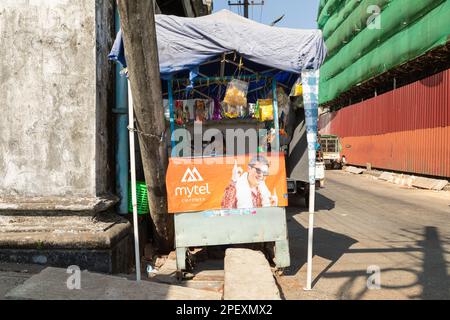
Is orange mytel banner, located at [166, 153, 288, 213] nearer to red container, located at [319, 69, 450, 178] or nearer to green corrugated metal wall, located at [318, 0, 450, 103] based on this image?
red container, located at [319, 69, 450, 178]

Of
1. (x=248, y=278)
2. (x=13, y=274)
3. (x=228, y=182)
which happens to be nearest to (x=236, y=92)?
(x=228, y=182)

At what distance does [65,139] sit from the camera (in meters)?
4.91

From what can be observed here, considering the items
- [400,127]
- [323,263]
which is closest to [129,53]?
[323,263]

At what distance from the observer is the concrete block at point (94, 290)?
11.8 ft

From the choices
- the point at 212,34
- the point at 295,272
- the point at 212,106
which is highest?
the point at 212,34

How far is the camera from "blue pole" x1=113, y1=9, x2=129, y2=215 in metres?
5.65

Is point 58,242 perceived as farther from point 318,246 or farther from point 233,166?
point 318,246

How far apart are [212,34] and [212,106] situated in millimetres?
2130

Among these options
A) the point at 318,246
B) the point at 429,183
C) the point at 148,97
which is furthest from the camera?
the point at 429,183

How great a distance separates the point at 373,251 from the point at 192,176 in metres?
3.32

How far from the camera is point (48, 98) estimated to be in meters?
4.89

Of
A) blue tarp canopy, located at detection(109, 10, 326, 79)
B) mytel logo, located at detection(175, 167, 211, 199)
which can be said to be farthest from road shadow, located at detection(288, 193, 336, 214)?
blue tarp canopy, located at detection(109, 10, 326, 79)

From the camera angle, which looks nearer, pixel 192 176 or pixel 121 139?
pixel 192 176
